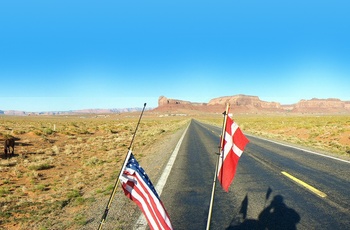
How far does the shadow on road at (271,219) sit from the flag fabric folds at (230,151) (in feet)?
4.72

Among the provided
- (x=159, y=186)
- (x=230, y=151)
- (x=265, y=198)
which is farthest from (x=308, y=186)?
(x=230, y=151)

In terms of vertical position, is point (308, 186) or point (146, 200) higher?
point (146, 200)

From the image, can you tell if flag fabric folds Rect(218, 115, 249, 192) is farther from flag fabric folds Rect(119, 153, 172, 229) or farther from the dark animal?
the dark animal

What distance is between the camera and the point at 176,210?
5293mm

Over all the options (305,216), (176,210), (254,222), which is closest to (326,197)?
(305,216)

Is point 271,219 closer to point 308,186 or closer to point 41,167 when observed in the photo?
point 308,186

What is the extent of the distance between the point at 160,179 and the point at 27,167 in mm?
9437

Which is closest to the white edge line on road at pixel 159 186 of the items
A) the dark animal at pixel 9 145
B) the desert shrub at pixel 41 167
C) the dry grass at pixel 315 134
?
the desert shrub at pixel 41 167

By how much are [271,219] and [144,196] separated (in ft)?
9.45

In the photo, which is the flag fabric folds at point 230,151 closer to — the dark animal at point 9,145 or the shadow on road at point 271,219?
the shadow on road at point 271,219

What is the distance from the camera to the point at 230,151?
11.6ft

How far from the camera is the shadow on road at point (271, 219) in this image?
14.5ft

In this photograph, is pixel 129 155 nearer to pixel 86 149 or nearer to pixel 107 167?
pixel 107 167

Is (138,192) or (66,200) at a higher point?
(138,192)
